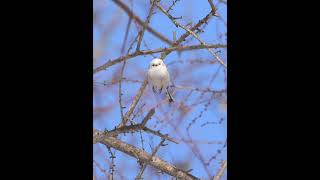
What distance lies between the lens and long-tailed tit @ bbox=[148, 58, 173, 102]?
1308 millimetres

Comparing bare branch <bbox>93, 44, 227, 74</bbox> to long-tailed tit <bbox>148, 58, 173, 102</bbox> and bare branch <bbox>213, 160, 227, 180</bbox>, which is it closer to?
long-tailed tit <bbox>148, 58, 173, 102</bbox>

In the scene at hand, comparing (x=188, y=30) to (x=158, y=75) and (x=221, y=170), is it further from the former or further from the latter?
(x=221, y=170)

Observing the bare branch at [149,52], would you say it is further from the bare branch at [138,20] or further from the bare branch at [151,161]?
the bare branch at [151,161]

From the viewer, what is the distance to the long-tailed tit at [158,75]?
1308 millimetres

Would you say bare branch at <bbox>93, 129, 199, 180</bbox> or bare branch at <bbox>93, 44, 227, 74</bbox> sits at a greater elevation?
bare branch at <bbox>93, 44, 227, 74</bbox>

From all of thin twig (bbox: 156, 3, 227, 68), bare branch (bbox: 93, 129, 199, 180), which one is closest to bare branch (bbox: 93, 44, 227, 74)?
thin twig (bbox: 156, 3, 227, 68)

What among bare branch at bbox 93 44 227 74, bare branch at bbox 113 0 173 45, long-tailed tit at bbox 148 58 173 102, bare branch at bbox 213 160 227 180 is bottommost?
bare branch at bbox 213 160 227 180

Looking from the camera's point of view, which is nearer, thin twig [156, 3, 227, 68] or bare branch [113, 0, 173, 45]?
thin twig [156, 3, 227, 68]

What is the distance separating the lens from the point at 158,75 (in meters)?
1.33
